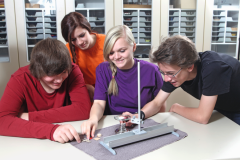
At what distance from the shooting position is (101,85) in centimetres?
136

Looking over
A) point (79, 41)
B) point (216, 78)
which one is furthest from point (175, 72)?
point (79, 41)

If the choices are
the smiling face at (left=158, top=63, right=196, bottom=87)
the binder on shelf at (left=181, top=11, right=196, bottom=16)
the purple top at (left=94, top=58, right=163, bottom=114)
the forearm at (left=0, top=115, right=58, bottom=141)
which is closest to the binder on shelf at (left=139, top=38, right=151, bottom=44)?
the binder on shelf at (left=181, top=11, right=196, bottom=16)

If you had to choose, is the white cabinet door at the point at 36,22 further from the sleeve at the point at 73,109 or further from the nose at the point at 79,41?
the sleeve at the point at 73,109

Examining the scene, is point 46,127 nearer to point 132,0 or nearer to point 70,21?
point 70,21

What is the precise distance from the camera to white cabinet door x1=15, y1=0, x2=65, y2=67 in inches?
92.6

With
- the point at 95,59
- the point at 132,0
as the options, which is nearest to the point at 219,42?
the point at 132,0

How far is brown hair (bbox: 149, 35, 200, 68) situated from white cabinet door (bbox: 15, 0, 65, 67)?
1.70 meters

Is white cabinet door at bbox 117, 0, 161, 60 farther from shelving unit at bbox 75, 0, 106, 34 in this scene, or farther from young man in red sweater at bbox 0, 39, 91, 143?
young man in red sweater at bbox 0, 39, 91, 143

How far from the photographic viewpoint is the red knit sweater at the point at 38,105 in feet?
3.19

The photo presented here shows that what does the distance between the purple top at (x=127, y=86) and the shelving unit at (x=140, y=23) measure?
128cm

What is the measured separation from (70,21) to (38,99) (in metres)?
0.68

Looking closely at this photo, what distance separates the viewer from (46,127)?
96 cm

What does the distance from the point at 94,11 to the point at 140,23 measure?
589mm

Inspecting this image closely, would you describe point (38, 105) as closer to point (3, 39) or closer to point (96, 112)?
point (96, 112)
